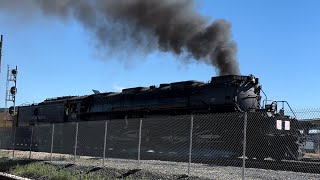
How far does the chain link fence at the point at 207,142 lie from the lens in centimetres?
1457

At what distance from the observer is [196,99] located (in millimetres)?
22781

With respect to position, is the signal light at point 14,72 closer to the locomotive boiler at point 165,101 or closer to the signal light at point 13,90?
the signal light at point 13,90

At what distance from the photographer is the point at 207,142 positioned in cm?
1552

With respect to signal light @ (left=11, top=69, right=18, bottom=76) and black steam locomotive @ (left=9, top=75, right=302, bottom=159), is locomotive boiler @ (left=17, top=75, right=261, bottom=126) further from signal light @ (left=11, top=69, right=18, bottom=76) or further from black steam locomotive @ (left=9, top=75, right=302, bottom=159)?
signal light @ (left=11, top=69, right=18, bottom=76)

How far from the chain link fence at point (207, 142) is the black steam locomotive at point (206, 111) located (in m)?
0.04

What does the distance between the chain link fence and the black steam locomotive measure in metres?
0.04

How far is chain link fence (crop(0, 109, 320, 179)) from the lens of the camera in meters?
14.6

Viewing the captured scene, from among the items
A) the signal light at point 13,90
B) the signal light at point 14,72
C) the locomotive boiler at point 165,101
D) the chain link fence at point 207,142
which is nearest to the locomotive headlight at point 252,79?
the locomotive boiler at point 165,101

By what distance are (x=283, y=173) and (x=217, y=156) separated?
276 centimetres

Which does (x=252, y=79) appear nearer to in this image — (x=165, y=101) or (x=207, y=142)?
(x=165, y=101)

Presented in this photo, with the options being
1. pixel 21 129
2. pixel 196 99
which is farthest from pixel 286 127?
pixel 21 129

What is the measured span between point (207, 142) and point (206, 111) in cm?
640

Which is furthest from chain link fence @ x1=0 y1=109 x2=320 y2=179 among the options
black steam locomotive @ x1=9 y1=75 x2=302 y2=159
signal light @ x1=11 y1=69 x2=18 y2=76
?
signal light @ x1=11 y1=69 x2=18 y2=76

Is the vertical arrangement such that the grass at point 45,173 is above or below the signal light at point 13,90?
below
